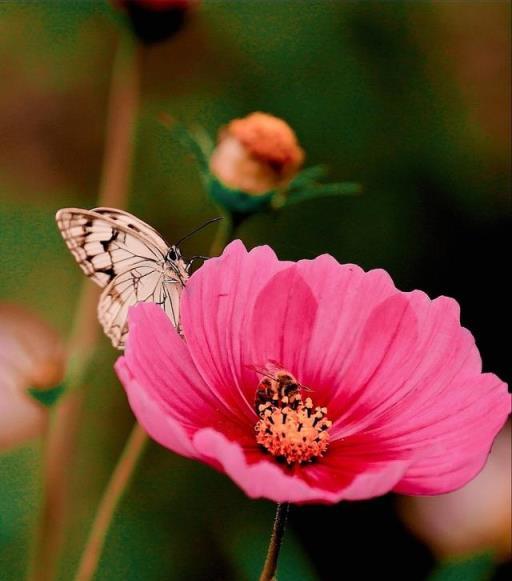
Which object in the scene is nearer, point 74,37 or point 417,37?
point 74,37

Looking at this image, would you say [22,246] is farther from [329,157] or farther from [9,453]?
[329,157]

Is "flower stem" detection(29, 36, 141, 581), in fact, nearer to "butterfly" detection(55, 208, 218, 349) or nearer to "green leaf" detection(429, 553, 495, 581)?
"butterfly" detection(55, 208, 218, 349)

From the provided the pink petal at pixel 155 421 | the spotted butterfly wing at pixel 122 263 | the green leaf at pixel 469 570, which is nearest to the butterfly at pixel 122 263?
the spotted butterfly wing at pixel 122 263

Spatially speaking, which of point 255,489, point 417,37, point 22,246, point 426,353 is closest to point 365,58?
point 417,37

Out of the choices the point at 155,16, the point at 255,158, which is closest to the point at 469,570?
the point at 255,158

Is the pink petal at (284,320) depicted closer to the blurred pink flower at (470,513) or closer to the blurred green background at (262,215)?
the blurred green background at (262,215)

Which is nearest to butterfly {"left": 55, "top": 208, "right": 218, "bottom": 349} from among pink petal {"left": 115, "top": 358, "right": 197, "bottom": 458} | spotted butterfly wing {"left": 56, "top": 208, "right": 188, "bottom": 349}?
spotted butterfly wing {"left": 56, "top": 208, "right": 188, "bottom": 349}
